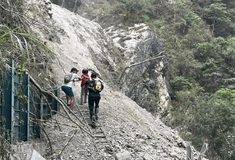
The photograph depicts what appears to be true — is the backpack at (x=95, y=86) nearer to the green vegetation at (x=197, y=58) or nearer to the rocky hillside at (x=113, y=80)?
the rocky hillside at (x=113, y=80)

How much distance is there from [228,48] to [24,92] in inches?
1093

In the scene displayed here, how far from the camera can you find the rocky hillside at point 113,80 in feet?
21.9

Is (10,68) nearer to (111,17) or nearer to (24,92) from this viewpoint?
(24,92)

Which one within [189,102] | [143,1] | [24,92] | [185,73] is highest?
[143,1]

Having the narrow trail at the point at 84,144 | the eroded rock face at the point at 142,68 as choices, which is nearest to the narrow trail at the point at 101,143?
the narrow trail at the point at 84,144

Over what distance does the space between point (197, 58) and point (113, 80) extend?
54.6 feet

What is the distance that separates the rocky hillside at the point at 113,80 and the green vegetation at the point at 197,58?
219 centimetres

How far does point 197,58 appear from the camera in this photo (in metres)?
30.1

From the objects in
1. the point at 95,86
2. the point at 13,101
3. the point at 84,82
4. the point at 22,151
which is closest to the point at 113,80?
the point at 84,82

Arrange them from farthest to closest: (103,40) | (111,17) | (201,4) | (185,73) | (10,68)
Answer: (201,4) → (185,73) → (111,17) → (103,40) → (10,68)

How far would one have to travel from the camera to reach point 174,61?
2733 cm

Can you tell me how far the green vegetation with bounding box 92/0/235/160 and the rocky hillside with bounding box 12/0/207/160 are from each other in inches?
→ 86.3

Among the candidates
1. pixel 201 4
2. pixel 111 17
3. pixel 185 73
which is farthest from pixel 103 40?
pixel 201 4

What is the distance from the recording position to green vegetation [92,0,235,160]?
18.5 metres
